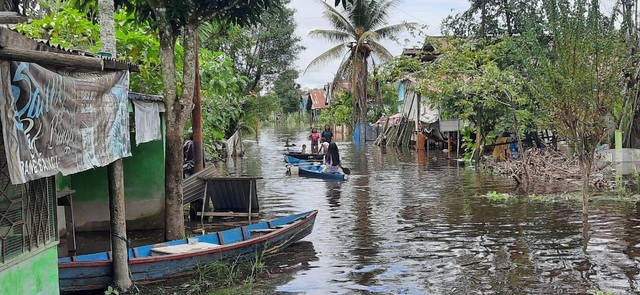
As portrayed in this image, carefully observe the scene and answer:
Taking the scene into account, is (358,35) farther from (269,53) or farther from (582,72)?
(582,72)

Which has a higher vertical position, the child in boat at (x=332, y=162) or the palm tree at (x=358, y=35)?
the palm tree at (x=358, y=35)

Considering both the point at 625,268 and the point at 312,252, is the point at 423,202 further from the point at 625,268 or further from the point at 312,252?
the point at 625,268

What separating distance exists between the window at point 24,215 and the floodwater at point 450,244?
347cm

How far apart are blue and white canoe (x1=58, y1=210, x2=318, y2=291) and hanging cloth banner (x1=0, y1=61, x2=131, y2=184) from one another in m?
1.63

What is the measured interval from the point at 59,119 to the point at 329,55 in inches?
1381

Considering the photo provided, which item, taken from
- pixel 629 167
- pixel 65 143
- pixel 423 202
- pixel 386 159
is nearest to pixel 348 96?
pixel 386 159

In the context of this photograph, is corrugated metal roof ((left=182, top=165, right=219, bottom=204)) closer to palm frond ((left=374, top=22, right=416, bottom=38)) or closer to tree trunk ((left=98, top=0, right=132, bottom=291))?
tree trunk ((left=98, top=0, right=132, bottom=291))

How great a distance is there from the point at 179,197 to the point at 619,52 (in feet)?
24.7

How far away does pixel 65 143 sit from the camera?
5934mm

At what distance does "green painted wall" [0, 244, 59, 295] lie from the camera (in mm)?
5812

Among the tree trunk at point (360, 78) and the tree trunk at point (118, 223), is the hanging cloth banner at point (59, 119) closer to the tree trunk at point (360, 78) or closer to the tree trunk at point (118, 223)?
the tree trunk at point (118, 223)

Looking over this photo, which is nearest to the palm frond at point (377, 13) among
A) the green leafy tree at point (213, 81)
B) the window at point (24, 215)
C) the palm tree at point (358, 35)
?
the palm tree at point (358, 35)

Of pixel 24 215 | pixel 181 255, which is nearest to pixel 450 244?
pixel 181 255

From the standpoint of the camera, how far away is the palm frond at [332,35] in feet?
131
